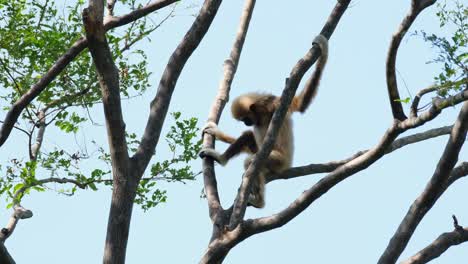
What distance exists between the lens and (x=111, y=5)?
841 centimetres

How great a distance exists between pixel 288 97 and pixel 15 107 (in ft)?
8.23

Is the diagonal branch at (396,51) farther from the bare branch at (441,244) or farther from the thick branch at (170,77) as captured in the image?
the thick branch at (170,77)

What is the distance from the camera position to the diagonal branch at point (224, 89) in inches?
303

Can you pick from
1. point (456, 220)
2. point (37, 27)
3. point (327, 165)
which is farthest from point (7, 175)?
point (456, 220)

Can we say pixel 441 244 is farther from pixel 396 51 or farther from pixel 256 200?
pixel 256 200

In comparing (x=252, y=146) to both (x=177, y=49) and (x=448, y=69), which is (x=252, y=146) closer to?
(x=177, y=49)

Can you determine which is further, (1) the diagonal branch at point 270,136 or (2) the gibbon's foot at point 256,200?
(2) the gibbon's foot at point 256,200

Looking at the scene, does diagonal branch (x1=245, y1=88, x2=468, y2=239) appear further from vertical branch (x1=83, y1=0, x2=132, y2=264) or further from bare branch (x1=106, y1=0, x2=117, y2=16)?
bare branch (x1=106, y1=0, x2=117, y2=16)

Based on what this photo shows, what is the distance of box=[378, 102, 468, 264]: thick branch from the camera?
19.4 feet

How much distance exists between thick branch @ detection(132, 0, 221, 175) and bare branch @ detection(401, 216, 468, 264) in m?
2.35

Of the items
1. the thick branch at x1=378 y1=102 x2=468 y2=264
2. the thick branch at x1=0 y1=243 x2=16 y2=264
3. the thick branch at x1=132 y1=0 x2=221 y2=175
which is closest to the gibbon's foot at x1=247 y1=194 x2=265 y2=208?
the thick branch at x1=132 y1=0 x2=221 y2=175

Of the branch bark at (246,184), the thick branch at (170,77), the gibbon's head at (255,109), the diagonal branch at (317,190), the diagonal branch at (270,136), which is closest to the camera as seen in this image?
the diagonal branch at (317,190)

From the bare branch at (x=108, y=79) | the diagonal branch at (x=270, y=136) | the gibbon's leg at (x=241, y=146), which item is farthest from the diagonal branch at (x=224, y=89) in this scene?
the bare branch at (x=108, y=79)

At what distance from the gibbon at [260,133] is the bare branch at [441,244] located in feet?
7.03
